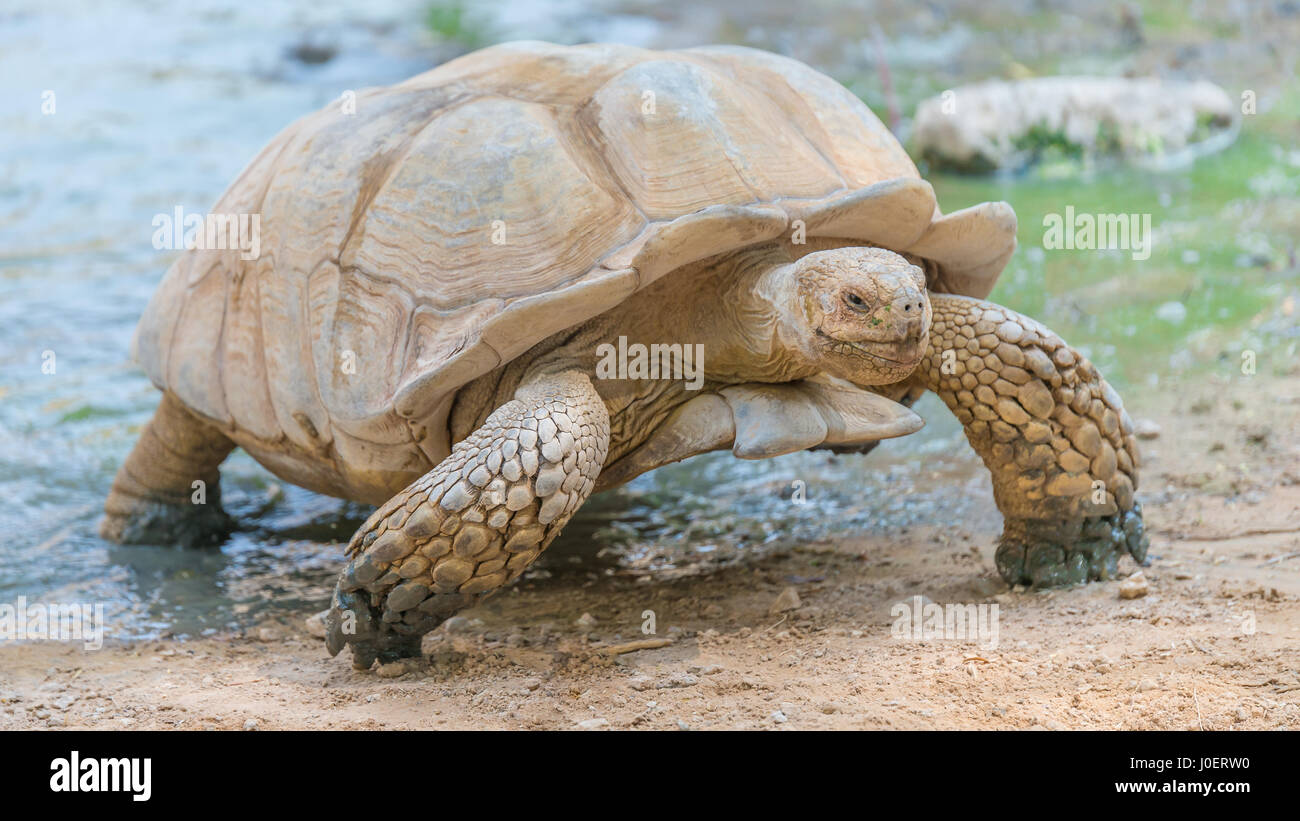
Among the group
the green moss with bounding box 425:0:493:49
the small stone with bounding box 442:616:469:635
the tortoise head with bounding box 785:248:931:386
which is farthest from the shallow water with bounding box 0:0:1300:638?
the green moss with bounding box 425:0:493:49

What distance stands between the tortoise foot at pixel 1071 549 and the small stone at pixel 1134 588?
18 cm

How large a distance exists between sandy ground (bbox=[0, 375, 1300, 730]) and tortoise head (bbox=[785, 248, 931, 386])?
78 centimetres

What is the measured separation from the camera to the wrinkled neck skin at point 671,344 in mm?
3770

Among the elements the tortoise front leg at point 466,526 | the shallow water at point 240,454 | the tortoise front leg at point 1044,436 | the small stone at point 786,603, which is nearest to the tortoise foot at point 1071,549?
the tortoise front leg at point 1044,436

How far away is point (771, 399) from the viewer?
12.5ft

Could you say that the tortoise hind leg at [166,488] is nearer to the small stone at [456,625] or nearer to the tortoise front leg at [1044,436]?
the small stone at [456,625]

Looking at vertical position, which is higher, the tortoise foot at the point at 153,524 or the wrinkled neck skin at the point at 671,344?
the wrinkled neck skin at the point at 671,344

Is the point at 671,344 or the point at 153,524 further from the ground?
the point at 671,344

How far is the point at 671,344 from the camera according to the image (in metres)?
→ 3.90

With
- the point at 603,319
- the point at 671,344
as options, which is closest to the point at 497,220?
the point at 603,319

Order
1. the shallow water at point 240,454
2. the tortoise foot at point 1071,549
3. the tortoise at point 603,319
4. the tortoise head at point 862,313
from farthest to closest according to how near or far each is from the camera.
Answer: the shallow water at point 240,454, the tortoise foot at point 1071,549, the tortoise at point 603,319, the tortoise head at point 862,313

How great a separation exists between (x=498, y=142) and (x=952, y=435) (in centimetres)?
277

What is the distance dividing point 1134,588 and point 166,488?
3.70m

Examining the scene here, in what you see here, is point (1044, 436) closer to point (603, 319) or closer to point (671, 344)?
point (671, 344)
